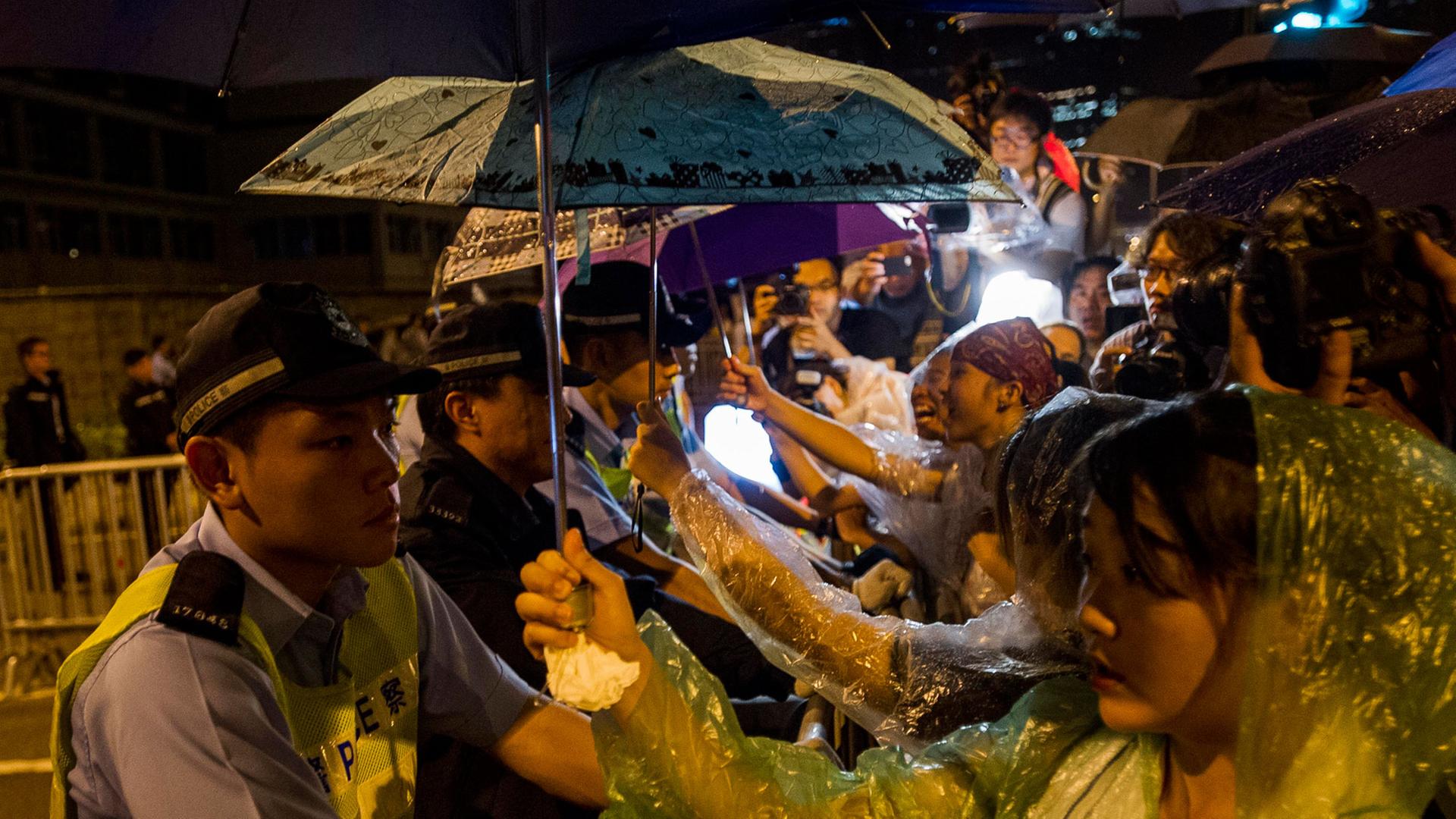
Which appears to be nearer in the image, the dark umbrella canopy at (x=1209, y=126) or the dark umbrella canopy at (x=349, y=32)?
the dark umbrella canopy at (x=349, y=32)

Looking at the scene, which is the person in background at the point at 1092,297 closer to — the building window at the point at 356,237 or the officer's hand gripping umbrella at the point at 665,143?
the officer's hand gripping umbrella at the point at 665,143

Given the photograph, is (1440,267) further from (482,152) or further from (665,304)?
(665,304)

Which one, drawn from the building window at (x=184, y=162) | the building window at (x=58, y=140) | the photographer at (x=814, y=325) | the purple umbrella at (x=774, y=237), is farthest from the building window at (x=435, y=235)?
the purple umbrella at (x=774, y=237)

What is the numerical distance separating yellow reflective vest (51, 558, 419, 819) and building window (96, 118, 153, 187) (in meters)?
37.3

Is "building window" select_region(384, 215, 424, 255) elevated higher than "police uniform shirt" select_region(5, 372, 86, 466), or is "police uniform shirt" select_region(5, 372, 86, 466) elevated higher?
"building window" select_region(384, 215, 424, 255)

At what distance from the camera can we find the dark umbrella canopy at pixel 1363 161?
2713mm

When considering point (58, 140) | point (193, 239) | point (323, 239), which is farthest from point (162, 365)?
point (193, 239)

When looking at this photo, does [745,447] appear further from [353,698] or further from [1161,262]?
[353,698]

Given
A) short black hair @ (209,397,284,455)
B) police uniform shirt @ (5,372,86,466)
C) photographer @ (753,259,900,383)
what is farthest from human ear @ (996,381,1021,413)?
police uniform shirt @ (5,372,86,466)

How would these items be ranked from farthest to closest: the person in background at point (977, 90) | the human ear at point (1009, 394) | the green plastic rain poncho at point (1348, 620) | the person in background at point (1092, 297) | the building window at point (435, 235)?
the building window at point (435, 235)
the person in background at point (977, 90)
the person in background at point (1092, 297)
the human ear at point (1009, 394)
the green plastic rain poncho at point (1348, 620)

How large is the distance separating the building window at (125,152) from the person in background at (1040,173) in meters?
34.1

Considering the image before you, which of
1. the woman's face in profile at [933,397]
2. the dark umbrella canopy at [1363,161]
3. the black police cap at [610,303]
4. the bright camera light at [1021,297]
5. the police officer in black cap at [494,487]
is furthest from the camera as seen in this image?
the bright camera light at [1021,297]

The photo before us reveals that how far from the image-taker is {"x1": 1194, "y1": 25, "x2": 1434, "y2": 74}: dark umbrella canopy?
5938 mm

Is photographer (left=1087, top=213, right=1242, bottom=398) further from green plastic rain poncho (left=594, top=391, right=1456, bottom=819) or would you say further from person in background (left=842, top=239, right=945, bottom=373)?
person in background (left=842, top=239, right=945, bottom=373)
